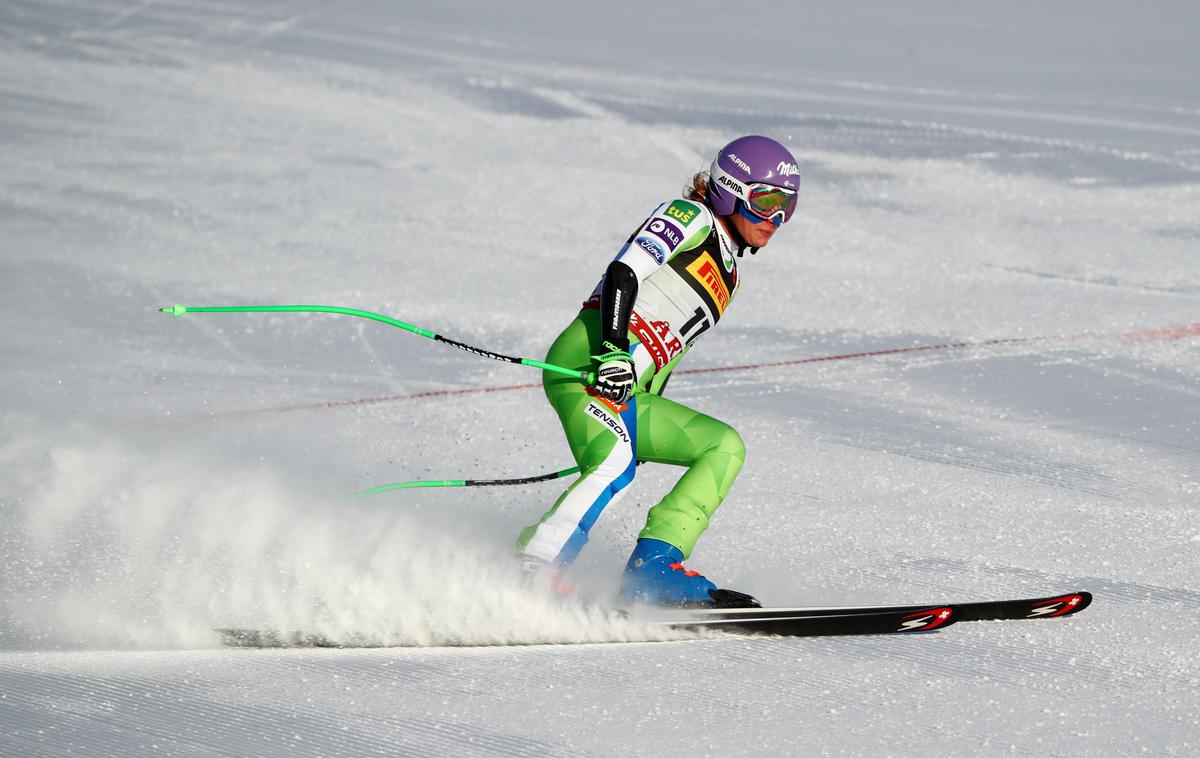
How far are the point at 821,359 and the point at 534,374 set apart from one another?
1454 millimetres

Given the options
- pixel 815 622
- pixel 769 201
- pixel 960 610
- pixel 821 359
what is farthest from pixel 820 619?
pixel 821 359

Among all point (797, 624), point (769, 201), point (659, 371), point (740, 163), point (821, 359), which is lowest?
point (797, 624)

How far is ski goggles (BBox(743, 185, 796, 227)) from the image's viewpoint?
4480 mm

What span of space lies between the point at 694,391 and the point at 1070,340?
2.05m

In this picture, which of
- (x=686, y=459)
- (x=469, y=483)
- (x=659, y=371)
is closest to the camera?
(x=686, y=459)

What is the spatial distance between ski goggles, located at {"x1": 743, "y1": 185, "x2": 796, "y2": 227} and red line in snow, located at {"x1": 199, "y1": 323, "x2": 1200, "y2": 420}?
7.96ft

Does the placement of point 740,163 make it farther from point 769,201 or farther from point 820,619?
point 820,619

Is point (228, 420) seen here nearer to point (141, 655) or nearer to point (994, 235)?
point (141, 655)

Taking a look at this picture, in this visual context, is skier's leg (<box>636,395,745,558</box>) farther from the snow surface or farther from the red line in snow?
the red line in snow

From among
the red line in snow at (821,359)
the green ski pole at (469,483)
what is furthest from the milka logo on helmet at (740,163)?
the red line in snow at (821,359)

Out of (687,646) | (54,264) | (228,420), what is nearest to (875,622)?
(687,646)

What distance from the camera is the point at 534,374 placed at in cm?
695

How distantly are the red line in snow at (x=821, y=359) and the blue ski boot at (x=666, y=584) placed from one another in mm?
2508

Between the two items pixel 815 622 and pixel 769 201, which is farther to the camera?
pixel 769 201
